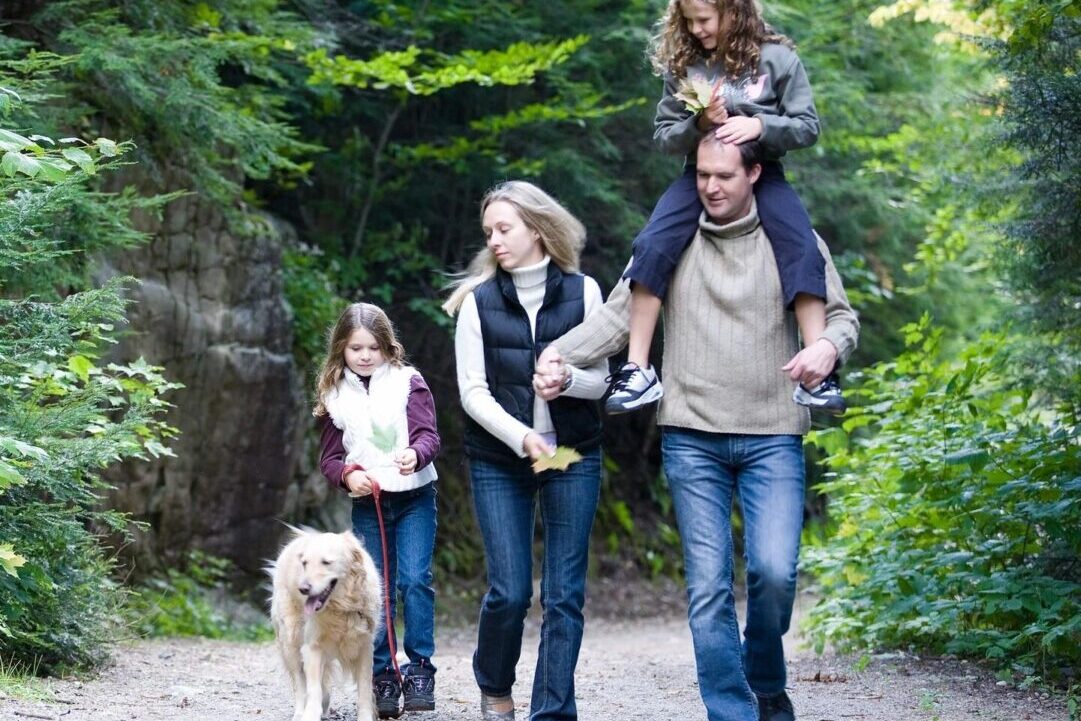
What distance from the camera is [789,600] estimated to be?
450 centimetres

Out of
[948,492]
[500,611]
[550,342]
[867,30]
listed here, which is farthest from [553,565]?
[867,30]

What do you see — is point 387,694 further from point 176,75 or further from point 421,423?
point 176,75

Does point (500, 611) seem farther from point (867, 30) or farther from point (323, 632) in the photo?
point (867, 30)

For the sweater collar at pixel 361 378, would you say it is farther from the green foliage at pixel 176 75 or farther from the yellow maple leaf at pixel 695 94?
the green foliage at pixel 176 75

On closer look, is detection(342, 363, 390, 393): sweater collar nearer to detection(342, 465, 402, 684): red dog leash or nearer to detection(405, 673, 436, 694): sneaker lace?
detection(342, 465, 402, 684): red dog leash

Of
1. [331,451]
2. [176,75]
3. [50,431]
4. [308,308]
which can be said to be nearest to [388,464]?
[331,451]

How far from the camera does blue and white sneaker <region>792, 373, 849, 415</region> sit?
14.4ft

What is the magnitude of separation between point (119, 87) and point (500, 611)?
6.04 metres

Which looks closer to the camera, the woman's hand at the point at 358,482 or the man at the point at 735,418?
the man at the point at 735,418

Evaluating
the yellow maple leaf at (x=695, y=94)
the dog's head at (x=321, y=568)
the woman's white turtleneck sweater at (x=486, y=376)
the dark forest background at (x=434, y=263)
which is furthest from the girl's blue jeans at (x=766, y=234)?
the dark forest background at (x=434, y=263)

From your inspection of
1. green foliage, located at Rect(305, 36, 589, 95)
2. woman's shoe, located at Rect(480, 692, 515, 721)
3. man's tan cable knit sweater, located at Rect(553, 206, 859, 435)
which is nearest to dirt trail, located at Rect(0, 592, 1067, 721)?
woman's shoe, located at Rect(480, 692, 515, 721)

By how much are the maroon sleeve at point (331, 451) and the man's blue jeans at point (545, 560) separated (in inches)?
34.3

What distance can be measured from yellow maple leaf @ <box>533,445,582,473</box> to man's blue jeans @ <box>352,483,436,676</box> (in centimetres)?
126

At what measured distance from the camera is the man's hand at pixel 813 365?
441 cm
